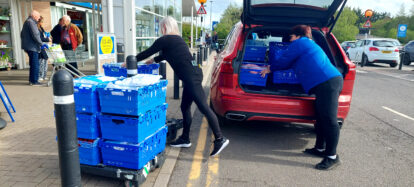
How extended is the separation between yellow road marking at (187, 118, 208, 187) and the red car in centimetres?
54

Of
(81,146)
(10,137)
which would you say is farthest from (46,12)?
(81,146)

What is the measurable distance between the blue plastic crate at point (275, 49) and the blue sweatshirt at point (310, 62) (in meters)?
1.40

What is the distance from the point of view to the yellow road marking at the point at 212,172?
11.2 feet

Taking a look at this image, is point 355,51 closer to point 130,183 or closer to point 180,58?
point 180,58

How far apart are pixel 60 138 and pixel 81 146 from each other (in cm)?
91

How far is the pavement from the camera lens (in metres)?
3.24

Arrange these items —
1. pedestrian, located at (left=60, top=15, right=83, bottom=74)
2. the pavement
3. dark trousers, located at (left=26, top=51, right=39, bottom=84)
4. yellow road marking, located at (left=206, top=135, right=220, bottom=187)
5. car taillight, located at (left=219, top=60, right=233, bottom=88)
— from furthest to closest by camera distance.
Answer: pedestrian, located at (left=60, top=15, right=83, bottom=74) < dark trousers, located at (left=26, top=51, right=39, bottom=84) < car taillight, located at (left=219, top=60, right=233, bottom=88) < yellow road marking, located at (left=206, top=135, right=220, bottom=187) < the pavement

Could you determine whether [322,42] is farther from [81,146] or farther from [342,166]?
[81,146]

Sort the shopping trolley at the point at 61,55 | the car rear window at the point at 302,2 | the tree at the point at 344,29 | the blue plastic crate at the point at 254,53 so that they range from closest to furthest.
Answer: the car rear window at the point at 302,2 → the blue plastic crate at the point at 254,53 → the shopping trolley at the point at 61,55 → the tree at the point at 344,29

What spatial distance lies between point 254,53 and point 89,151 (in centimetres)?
364

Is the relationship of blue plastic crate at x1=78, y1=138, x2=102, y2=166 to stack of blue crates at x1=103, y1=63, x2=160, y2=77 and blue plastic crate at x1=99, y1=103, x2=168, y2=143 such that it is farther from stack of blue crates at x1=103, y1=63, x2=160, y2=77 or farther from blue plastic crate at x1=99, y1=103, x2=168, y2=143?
stack of blue crates at x1=103, y1=63, x2=160, y2=77

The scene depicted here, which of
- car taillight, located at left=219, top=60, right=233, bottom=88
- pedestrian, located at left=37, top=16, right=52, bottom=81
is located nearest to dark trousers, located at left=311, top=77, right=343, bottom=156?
car taillight, located at left=219, top=60, right=233, bottom=88

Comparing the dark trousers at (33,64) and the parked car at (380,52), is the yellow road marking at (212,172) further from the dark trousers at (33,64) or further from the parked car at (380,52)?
the parked car at (380,52)

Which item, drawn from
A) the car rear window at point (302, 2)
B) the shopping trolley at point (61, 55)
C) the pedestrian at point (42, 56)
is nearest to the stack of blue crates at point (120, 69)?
the car rear window at point (302, 2)
